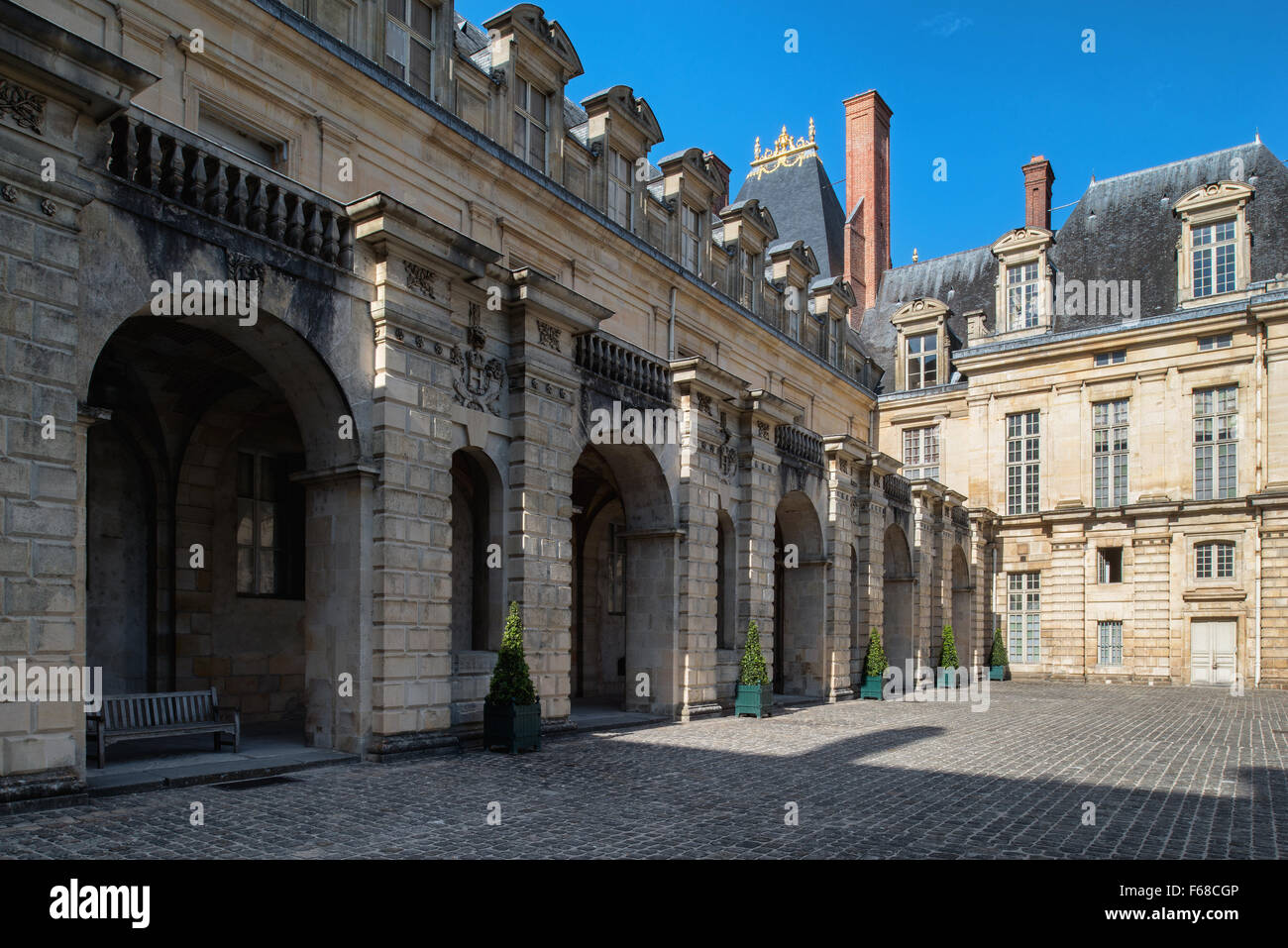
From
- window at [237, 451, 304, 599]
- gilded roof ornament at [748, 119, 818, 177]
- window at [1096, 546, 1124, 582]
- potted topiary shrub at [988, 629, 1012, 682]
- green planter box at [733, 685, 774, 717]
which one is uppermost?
gilded roof ornament at [748, 119, 818, 177]

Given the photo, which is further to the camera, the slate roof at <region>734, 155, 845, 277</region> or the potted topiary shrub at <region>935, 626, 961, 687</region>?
the slate roof at <region>734, 155, 845, 277</region>

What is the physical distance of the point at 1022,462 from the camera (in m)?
35.4

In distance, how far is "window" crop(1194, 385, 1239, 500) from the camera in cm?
3117

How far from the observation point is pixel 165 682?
41.3 feet

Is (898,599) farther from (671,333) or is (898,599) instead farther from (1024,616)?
(1024,616)

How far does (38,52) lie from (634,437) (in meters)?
9.64

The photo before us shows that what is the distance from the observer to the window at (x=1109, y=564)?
110 feet

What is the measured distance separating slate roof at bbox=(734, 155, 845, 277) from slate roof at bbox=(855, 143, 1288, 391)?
370 cm

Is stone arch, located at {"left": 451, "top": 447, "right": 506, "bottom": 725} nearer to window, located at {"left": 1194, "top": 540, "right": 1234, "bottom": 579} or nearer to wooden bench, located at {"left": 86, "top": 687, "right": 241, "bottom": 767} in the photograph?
wooden bench, located at {"left": 86, "top": 687, "right": 241, "bottom": 767}

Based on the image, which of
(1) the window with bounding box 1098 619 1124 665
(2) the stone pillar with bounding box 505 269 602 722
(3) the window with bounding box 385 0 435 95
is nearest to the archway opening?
(1) the window with bounding box 1098 619 1124 665

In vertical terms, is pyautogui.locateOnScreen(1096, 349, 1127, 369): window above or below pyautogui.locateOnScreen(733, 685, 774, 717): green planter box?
above

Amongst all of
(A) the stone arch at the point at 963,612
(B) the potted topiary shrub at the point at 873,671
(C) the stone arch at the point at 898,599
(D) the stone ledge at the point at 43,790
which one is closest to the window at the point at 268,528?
(D) the stone ledge at the point at 43,790

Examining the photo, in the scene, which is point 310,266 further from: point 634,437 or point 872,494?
point 872,494
